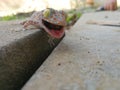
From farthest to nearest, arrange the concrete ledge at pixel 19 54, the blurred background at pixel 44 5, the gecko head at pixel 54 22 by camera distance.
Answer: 1. the blurred background at pixel 44 5
2. the gecko head at pixel 54 22
3. the concrete ledge at pixel 19 54

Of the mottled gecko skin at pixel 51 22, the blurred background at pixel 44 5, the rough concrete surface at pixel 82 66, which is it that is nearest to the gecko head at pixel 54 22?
the mottled gecko skin at pixel 51 22

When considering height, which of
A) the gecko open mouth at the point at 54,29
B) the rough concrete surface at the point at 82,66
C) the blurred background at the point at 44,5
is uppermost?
the gecko open mouth at the point at 54,29

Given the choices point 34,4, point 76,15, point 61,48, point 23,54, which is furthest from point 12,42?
point 34,4

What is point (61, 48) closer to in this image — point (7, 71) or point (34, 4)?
point (7, 71)

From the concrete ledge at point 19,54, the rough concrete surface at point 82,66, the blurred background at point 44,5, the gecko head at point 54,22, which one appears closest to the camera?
the rough concrete surface at point 82,66

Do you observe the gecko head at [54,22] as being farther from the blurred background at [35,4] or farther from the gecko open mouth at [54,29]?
the blurred background at [35,4]

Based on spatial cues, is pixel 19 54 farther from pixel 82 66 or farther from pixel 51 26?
pixel 51 26

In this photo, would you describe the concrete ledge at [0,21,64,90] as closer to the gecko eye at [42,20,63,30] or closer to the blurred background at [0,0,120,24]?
the gecko eye at [42,20,63,30]

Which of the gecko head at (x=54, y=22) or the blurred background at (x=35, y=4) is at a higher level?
the gecko head at (x=54, y=22)
